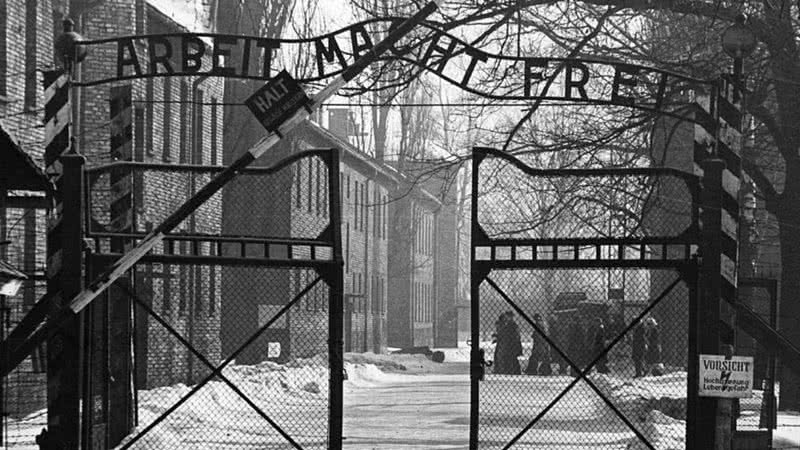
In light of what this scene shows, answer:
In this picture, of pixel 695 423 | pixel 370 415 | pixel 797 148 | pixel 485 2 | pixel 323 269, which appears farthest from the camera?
pixel 370 415

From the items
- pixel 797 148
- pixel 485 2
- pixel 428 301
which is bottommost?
pixel 428 301

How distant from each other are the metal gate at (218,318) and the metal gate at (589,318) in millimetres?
1874

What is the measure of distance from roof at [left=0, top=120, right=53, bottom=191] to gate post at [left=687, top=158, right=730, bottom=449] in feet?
20.2

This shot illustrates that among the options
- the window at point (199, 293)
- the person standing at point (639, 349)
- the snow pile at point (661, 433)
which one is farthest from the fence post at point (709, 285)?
the window at point (199, 293)

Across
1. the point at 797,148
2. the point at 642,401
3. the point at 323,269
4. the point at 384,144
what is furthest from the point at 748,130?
the point at 384,144

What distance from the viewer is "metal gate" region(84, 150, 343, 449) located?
12141 millimetres

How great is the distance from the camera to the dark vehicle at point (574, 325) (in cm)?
4303

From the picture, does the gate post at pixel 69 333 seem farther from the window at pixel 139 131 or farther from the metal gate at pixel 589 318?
the window at pixel 139 131

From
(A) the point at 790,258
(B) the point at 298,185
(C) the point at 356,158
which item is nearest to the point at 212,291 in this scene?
(B) the point at 298,185

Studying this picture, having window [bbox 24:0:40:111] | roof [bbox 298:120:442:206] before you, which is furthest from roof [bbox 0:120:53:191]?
roof [bbox 298:120:442:206]

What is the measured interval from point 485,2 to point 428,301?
63427 millimetres

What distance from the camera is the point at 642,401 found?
80.9ft

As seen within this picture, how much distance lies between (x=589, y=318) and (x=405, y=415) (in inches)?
861

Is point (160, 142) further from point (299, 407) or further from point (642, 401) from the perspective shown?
point (642, 401)
